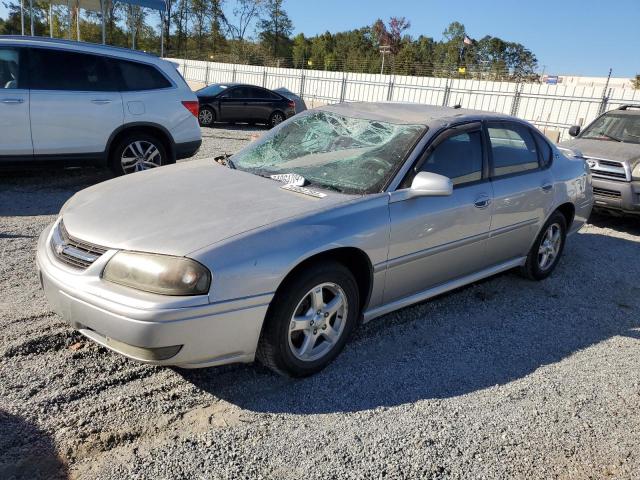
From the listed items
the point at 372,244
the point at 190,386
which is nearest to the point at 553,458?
the point at 372,244

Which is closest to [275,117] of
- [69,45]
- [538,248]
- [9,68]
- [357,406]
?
[69,45]

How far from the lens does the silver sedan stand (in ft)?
8.73

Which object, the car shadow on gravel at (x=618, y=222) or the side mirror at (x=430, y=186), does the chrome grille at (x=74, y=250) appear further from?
the car shadow on gravel at (x=618, y=222)

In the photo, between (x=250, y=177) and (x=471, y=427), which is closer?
(x=471, y=427)

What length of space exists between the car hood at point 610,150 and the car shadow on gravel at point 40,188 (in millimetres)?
6955

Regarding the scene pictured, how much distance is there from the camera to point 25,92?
6.46 m

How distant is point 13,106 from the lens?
20.9ft

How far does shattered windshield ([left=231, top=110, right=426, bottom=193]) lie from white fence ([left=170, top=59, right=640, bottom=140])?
8.18 m

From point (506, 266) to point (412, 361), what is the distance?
1666 mm

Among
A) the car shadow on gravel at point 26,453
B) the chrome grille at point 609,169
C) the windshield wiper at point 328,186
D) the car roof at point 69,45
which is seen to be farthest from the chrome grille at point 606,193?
the car shadow on gravel at point 26,453

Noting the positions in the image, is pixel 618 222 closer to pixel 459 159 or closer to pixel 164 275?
pixel 459 159

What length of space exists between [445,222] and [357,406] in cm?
146

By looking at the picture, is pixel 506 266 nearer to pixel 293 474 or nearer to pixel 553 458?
pixel 553 458

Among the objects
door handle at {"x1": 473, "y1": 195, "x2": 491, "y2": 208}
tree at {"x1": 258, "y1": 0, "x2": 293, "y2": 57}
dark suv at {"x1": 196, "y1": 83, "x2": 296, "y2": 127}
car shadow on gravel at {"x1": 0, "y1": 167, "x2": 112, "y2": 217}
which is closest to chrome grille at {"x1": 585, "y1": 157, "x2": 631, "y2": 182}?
door handle at {"x1": 473, "y1": 195, "x2": 491, "y2": 208}
